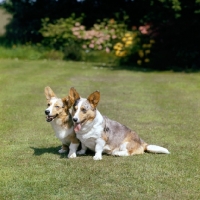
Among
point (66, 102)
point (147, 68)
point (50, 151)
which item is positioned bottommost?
point (147, 68)

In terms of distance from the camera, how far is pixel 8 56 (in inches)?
937

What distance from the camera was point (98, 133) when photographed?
7.12 m

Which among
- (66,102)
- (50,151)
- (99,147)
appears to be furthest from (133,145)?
(50,151)

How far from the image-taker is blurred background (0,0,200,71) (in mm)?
20812

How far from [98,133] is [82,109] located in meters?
Result: 0.42

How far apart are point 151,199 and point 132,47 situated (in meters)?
17.6

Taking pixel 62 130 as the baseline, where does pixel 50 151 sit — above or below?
below

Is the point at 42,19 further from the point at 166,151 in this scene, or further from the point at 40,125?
the point at 166,151

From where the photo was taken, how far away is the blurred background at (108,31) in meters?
20.8

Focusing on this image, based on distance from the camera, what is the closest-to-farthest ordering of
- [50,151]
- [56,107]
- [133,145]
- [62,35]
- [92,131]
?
[92,131], [56,107], [133,145], [50,151], [62,35]

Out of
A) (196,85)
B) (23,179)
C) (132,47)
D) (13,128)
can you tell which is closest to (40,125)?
(13,128)

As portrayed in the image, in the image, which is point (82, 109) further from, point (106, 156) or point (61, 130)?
point (106, 156)

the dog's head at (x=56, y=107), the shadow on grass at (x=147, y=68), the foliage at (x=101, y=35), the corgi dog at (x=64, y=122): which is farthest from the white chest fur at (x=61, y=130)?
the foliage at (x=101, y=35)

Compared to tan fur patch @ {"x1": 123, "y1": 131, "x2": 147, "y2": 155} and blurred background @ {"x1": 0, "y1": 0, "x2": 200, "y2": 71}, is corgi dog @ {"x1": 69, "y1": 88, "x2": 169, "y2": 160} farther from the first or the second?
blurred background @ {"x1": 0, "y1": 0, "x2": 200, "y2": 71}
